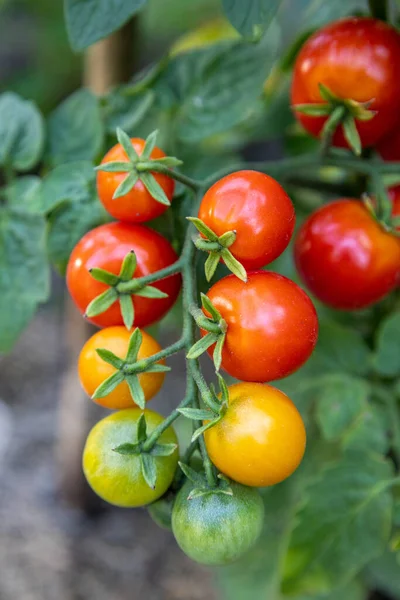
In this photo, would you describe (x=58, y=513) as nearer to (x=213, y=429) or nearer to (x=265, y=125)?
(x=265, y=125)

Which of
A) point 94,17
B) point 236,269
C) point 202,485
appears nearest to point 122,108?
point 94,17

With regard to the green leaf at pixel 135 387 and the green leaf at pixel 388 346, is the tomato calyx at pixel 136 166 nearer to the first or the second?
the green leaf at pixel 135 387

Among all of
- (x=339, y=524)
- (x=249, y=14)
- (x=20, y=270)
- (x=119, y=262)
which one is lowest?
(x=339, y=524)

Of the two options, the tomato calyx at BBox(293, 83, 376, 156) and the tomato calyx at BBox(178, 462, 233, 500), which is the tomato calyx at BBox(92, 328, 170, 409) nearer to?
the tomato calyx at BBox(178, 462, 233, 500)

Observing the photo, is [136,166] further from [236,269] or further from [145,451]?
[145,451]

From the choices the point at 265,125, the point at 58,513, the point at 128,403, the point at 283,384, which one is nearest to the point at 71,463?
the point at 58,513

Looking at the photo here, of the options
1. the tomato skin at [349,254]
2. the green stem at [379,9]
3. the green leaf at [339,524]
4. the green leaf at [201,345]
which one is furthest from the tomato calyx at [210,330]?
the green stem at [379,9]
